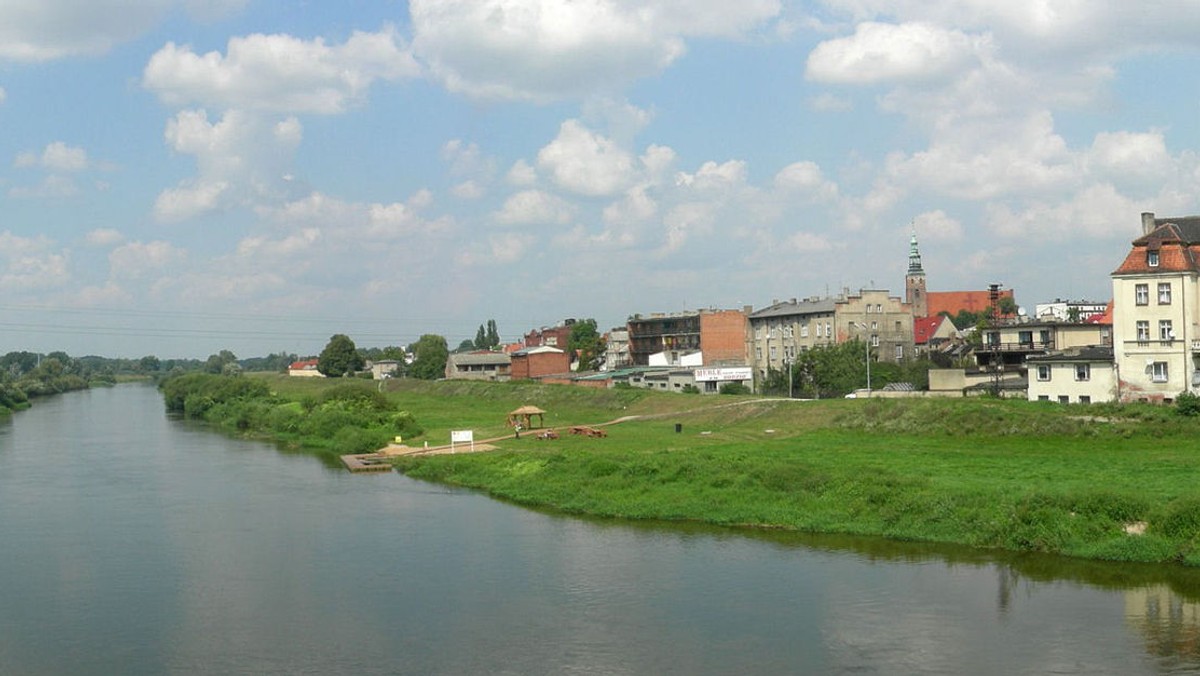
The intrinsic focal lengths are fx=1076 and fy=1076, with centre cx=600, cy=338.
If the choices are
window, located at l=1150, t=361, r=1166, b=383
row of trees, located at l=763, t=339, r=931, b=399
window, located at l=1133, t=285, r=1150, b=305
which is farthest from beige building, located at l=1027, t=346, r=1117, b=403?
row of trees, located at l=763, t=339, r=931, b=399

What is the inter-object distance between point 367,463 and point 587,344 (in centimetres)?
8002

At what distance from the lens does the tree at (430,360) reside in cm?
13188

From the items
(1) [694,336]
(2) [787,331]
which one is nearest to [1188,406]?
(2) [787,331]

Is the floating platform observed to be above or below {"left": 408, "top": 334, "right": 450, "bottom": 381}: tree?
below

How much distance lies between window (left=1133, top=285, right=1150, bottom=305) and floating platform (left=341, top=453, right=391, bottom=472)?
3643 cm

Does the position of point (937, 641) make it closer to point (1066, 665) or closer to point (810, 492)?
point (1066, 665)

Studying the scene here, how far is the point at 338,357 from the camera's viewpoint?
468 ft

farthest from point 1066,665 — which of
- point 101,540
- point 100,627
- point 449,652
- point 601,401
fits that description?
point 601,401

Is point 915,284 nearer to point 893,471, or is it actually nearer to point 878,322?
point 878,322

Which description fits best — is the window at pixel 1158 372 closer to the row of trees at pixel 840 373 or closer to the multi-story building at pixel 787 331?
the row of trees at pixel 840 373

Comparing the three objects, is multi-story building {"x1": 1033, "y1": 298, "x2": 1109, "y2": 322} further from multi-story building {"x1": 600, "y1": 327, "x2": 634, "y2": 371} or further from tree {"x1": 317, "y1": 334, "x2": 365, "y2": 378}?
tree {"x1": 317, "y1": 334, "x2": 365, "y2": 378}

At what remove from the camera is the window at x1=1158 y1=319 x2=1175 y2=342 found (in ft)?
163

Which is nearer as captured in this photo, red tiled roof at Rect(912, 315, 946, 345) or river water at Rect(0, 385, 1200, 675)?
river water at Rect(0, 385, 1200, 675)

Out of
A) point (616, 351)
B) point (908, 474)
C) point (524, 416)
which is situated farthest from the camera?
point (616, 351)
